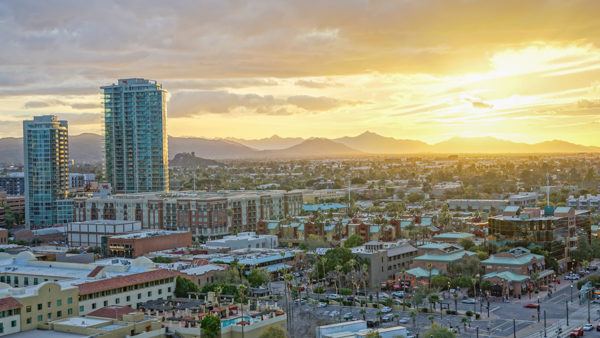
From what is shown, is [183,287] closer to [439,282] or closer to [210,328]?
[210,328]

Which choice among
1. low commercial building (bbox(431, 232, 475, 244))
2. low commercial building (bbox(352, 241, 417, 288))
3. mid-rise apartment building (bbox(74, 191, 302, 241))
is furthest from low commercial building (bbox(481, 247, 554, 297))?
mid-rise apartment building (bbox(74, 191, 302, 241))

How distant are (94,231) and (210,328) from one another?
61.6 metres

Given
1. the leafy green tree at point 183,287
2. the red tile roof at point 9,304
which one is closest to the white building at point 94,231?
the leafy green tree at point 183,287

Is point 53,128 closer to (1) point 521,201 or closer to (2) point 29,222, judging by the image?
(2) point 29,222

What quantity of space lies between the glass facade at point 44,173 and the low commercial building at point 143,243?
47.4m

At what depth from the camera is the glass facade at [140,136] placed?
14212 cm

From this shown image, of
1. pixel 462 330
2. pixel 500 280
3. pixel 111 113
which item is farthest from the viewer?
pixel 111 113

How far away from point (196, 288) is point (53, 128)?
84225mm

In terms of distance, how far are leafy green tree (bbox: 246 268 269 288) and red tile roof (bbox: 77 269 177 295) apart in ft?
27.1

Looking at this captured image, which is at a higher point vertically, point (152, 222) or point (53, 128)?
point (53, 128)

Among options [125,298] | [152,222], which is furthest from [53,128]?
[125,298]

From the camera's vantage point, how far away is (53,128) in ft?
441

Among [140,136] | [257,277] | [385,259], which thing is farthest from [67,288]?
[140,136]

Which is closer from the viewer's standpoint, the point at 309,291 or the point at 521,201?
the point at 309,291
